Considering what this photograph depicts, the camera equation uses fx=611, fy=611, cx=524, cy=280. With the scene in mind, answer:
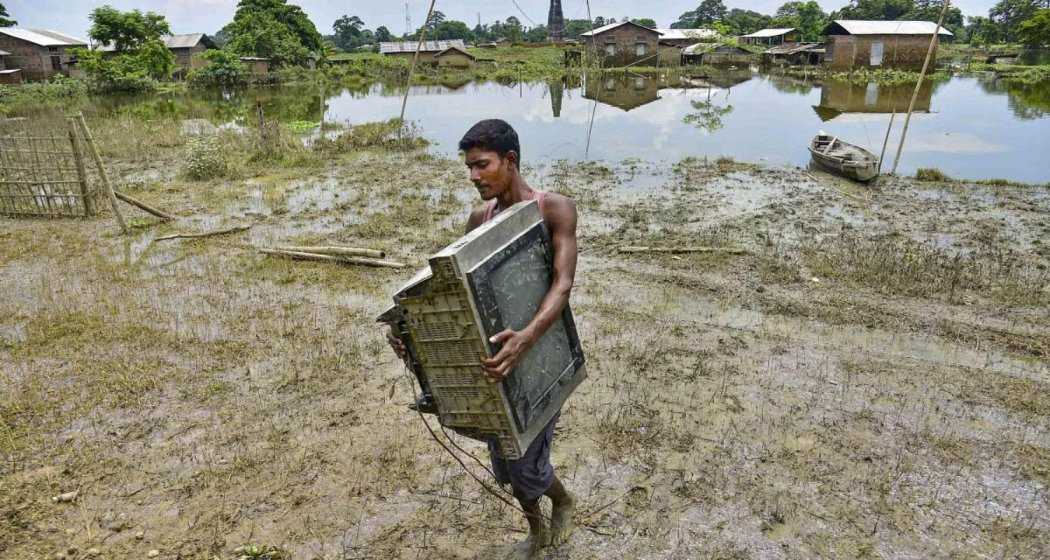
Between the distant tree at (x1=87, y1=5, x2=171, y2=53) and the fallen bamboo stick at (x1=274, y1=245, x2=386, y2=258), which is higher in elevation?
the distant tree at (x1=87, y1=5, x2=171, y2=53)

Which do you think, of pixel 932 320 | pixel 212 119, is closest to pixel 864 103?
pixel 932 320

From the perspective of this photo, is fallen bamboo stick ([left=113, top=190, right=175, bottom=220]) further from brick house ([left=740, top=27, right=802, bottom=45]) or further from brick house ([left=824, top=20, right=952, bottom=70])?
brick house ([left=740, top=27, right=802, bottom=45])

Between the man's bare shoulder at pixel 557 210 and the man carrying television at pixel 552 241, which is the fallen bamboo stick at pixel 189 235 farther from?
the man's bare shoulder at pixel 557 210

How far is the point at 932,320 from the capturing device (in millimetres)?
5145

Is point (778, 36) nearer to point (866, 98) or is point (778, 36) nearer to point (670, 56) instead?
point (670, 56)

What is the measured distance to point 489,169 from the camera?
209 centimetres

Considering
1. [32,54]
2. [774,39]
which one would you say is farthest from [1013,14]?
[32,54]

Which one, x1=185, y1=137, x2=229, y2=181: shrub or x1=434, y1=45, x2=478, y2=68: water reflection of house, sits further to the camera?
x1=434, y1=45, x2=478, y2=68: water reflection of house

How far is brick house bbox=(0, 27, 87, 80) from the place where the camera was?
34969 millimetres

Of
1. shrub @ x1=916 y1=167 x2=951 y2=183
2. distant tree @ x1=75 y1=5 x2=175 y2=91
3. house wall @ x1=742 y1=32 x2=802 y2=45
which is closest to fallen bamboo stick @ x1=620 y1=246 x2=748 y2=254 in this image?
shrub @ x1=916 y1=167 x2=951 y2=183

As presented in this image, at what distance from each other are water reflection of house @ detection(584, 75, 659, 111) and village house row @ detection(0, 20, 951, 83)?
7.13 feet

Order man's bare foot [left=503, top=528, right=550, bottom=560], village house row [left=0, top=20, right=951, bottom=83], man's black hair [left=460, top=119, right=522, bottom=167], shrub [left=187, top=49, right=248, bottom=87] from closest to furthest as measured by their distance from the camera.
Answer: man's black hair [left=460, top=119, right=522, bottom=167]
man's bare foot [left=503, top=528, right=550, bottom=560]
shrub [left=187, top=49, right=248, bottom=87]
village house row [left=0, top=20, right=951, bottom=83]

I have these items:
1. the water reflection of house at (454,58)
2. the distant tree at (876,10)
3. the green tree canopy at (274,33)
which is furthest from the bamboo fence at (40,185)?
the distant tree at (876,10)

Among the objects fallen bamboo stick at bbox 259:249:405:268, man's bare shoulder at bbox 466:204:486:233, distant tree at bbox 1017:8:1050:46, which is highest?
distant tree at bbox 1017:8:1050:46
